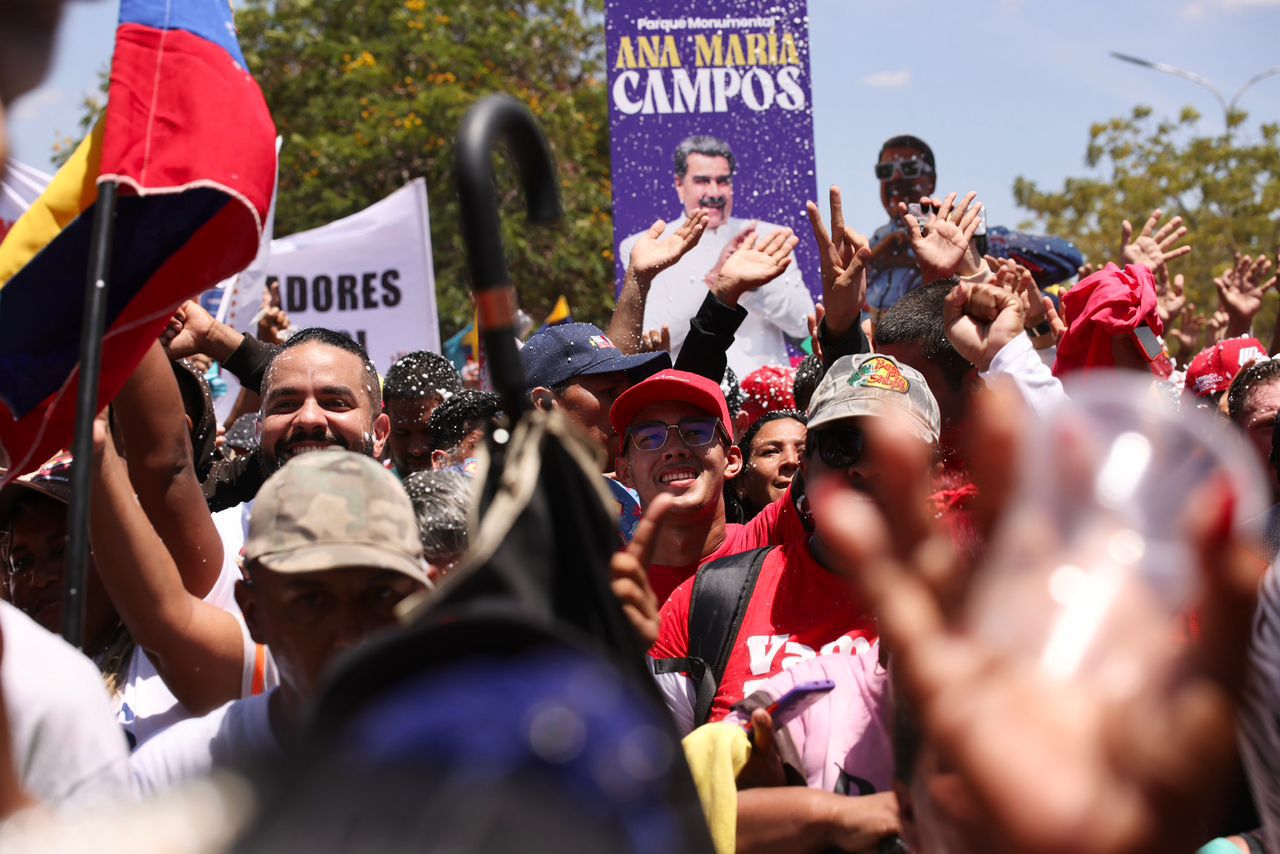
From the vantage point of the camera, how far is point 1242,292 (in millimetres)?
7117

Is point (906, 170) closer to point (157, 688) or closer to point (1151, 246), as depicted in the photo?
point (1151, 246)

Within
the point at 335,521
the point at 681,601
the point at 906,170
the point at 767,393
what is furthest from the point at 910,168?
the point at 335,521

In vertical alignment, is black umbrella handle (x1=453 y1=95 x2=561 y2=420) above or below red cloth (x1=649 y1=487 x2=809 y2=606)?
above

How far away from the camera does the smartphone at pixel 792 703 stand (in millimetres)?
2465

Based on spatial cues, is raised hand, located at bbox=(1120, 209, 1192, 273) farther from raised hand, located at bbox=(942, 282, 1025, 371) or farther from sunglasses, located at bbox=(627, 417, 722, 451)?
sunglasses, located at bbox=(627, 417, 722, 451)

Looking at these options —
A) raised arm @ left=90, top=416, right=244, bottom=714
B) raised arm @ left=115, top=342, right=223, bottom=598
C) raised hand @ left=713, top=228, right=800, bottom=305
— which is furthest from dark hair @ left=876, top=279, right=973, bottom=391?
raised arm @ left=90, top=416, right=244, bottom=714

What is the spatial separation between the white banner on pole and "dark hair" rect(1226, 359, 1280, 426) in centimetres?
449

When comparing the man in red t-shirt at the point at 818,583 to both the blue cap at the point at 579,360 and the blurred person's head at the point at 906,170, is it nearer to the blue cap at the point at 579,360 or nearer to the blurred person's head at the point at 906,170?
the blue cap at the point at 579,360

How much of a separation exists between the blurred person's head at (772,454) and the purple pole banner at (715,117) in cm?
103

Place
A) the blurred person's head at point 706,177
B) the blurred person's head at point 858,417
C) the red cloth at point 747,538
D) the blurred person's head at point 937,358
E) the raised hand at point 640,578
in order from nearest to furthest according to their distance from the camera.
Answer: the raised hand at point 640,578, the blurred person's head at point 858,417, the red cloth at point 747,538, the blurred person's head at point 937,358, the blurred person's head at point 706,177

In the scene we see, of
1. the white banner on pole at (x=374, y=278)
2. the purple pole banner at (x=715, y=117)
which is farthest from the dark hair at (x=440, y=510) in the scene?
the white banner on pole at (x=374, y=278)

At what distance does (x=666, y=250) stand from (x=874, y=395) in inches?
80.4

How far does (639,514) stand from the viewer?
435 cm

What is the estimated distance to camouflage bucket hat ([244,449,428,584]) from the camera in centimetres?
221
